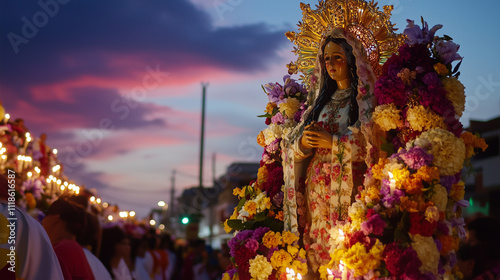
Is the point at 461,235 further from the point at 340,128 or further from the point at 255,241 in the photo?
the point at 255,241

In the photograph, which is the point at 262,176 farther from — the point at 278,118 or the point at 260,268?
the point at 260,268

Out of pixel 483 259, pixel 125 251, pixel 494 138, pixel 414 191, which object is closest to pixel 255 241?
pixel 414 191

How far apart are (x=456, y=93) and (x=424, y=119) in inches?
14.5

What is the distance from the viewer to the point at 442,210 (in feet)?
13.3

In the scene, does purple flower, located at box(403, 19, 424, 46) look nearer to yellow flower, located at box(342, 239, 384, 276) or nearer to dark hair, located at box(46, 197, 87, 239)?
yellow flower, located at box(342, 239, 384, 276)

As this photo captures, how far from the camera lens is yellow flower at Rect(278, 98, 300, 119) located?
18.7ft

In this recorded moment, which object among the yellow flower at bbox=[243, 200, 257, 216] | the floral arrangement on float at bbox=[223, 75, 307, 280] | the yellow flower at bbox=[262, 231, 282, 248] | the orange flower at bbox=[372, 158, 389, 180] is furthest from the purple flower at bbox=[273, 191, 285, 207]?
the orange flower at bbox=[372, 158, 389, 180]

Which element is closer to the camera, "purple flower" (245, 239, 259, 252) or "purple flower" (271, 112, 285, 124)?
"purple flower" (245, 239, 259, 252)

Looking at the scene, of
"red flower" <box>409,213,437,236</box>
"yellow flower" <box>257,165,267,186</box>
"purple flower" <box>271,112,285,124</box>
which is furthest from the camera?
"purple flower" <box>271,112,285,124</box>

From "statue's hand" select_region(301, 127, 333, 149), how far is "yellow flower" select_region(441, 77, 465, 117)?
3.45 ft

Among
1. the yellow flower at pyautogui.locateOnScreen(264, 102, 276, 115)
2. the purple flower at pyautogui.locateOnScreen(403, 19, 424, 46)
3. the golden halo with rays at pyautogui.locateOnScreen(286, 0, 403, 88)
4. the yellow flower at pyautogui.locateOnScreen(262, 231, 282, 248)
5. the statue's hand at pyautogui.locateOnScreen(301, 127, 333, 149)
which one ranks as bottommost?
the yellow flower at pyautogui.locateOnScreen(262, 231, 282, 248)

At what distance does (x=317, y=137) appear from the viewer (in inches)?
187

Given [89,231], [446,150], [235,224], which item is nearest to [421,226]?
[446,150]

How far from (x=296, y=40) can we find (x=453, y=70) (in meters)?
1.72
